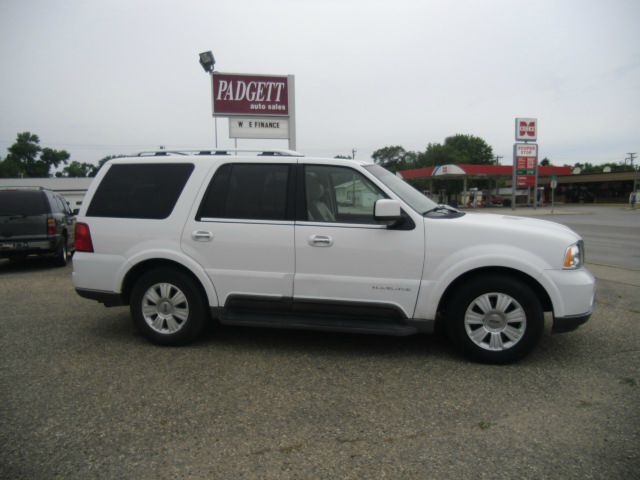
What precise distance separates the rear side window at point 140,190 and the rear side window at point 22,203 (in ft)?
19.4

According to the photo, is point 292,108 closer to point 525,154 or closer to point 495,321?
point 495,321

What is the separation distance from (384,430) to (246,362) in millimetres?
1604

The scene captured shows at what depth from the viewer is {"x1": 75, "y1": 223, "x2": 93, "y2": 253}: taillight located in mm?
4629

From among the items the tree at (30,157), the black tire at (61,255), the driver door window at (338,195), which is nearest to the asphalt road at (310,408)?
the driver door window at (338,195)

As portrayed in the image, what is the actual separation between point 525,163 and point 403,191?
1611 inches

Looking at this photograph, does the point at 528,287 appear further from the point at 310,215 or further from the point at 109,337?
the point at 109,337

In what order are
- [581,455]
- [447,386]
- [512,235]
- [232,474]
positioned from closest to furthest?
[232,474] → [581,455] → [447,386] → [512,235]

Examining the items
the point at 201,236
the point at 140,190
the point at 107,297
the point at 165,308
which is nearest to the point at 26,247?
the point at 107,297

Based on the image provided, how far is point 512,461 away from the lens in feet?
8.65

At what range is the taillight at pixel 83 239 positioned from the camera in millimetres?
4629

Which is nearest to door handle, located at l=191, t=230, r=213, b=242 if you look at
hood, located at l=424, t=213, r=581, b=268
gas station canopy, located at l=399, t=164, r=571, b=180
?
hood, located at l=424, t=213, r=581, b=268

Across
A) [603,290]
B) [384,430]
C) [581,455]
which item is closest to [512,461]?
[581,455]

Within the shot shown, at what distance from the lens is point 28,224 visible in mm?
9258

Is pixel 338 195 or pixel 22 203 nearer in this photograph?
pixel 338 195
